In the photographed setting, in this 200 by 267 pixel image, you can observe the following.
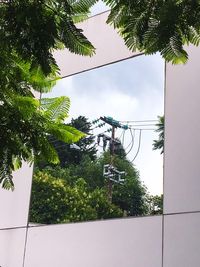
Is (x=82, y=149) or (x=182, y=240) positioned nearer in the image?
(x=182, y=240)

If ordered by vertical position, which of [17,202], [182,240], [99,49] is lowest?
[182,240]

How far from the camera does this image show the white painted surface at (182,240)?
6340 millimetres

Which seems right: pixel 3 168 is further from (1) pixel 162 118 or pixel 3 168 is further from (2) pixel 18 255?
(2) pixel 18 255

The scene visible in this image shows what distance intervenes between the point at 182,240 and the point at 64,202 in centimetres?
208

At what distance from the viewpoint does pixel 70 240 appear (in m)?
7.83

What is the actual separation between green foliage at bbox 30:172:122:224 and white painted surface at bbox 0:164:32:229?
0.13 m

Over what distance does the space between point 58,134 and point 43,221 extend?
512cm

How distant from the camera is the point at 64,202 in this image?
26.3ft

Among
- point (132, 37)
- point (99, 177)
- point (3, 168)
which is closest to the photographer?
point (132, 37)

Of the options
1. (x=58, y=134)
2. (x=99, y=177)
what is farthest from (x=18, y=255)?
(x=58, y=134)

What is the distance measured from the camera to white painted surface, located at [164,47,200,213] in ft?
21.9

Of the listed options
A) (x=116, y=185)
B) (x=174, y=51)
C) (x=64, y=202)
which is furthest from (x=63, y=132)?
(x=64, y=202)

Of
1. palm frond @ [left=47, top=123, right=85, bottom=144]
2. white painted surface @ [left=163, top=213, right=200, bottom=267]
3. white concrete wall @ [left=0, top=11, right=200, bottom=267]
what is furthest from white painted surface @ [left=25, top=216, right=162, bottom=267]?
palm frond @ [left=47, top=123, right=85, bottom=144]

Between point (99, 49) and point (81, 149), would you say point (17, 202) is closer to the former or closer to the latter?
point (81, 149)
